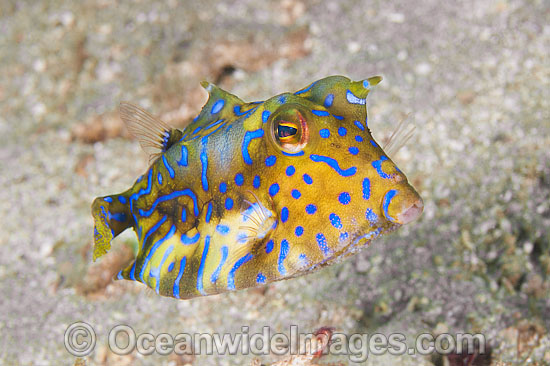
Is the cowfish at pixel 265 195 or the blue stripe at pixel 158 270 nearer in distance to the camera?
the cowfish at pixel 265 195

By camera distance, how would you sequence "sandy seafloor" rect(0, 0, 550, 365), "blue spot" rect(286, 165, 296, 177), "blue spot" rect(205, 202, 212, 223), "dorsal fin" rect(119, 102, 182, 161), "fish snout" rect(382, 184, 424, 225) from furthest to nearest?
1. "sandy seafloor" rect(0, 0, 550, 365)
2. "dorsal fin" rect(119, 102, 182, 161)
3. "blue spot" rect(205, 202, 212, 223)
4. "blue spot" rect(286, 165, 296, 177)
5. "fish snout" rect(382, 184, 424, 225)

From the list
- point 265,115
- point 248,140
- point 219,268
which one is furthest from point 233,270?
point 265,115

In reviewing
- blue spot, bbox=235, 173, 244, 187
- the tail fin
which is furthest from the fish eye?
the tail fin

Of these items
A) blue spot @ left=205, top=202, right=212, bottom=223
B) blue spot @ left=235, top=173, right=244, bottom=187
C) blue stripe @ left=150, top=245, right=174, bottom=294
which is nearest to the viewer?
blue spot @ left=235, top=173, right=244, bottom=187

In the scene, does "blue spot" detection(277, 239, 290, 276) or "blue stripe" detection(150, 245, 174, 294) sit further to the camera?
"blue stripe" detection(150, 245, 174, 294)

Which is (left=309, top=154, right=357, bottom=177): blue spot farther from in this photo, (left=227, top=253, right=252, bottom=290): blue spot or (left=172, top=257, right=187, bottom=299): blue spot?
(left=172, top=257, right=187, bottom=299): blue spot

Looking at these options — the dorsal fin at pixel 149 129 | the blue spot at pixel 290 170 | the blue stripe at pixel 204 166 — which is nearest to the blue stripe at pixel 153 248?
the blue stripe at pixel 204 166

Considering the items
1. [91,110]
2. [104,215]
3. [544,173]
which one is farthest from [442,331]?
[91,110]

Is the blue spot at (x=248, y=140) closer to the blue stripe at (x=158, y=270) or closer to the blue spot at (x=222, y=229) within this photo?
the blue spot at (x=222, y=229)
